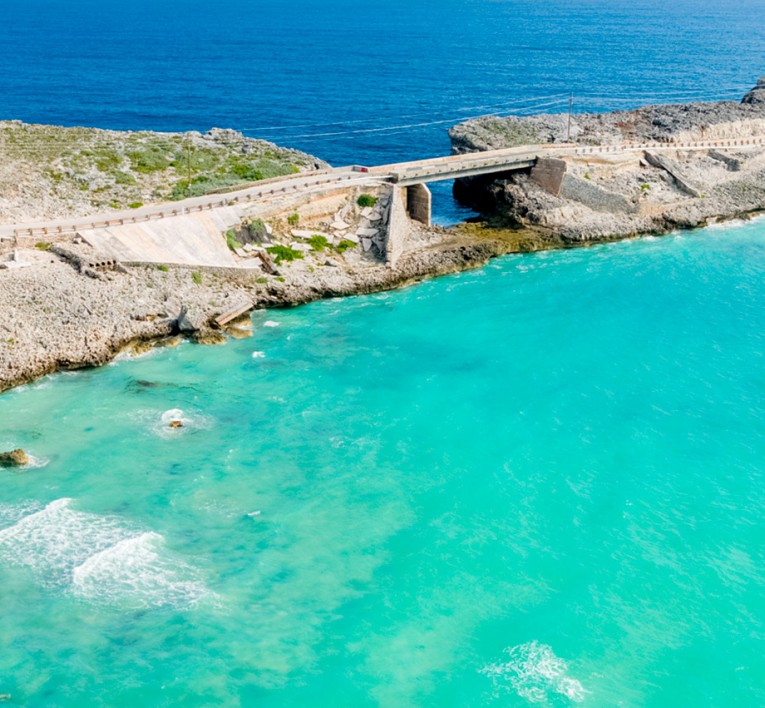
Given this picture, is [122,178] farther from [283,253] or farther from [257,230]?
[283,253]

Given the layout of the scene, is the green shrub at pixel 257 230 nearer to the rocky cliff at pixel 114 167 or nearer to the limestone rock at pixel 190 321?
the rocky cliff at pixel 114 167

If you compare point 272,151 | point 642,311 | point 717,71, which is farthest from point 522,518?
point 717,71

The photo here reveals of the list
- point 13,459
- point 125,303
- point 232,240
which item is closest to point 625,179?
point 232,240

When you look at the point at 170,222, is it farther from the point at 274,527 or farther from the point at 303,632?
the point at 303,632

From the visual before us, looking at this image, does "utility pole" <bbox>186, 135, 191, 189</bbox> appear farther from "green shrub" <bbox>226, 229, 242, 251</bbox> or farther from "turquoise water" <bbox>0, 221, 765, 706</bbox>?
"turquoise water" <bbox>0, 221, 765, 706</bbox>

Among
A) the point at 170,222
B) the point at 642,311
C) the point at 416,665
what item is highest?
the point at 170,222

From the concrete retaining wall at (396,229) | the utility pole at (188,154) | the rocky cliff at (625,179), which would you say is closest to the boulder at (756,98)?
the rocky cliff at (625,179)
